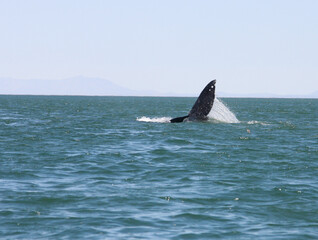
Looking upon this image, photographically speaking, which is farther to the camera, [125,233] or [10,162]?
[10,162]

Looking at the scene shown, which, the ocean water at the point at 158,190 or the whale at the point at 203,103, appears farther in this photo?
the whale at the point at 203,103

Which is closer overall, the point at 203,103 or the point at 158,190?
the point at 158,190

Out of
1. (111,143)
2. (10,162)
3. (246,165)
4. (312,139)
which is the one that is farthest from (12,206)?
(312,139)

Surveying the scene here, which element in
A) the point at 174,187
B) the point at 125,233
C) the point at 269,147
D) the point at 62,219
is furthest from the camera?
the point at 269,147

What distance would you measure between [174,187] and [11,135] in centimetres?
1634

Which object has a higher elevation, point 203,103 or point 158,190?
point 203,103

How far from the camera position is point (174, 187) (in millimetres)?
14398

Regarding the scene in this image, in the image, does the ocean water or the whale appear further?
the whale

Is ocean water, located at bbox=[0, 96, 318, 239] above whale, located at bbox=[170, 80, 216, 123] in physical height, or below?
below

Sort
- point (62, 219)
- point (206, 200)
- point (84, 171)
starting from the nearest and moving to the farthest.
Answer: point (62, 219) < point (206, 200) < point (84, 171)

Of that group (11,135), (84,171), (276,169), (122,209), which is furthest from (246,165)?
(11,135)

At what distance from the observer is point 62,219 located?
442 inches

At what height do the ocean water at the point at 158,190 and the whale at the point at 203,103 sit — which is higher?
the whale at the point at 203,103

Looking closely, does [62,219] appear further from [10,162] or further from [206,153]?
[206,153]
